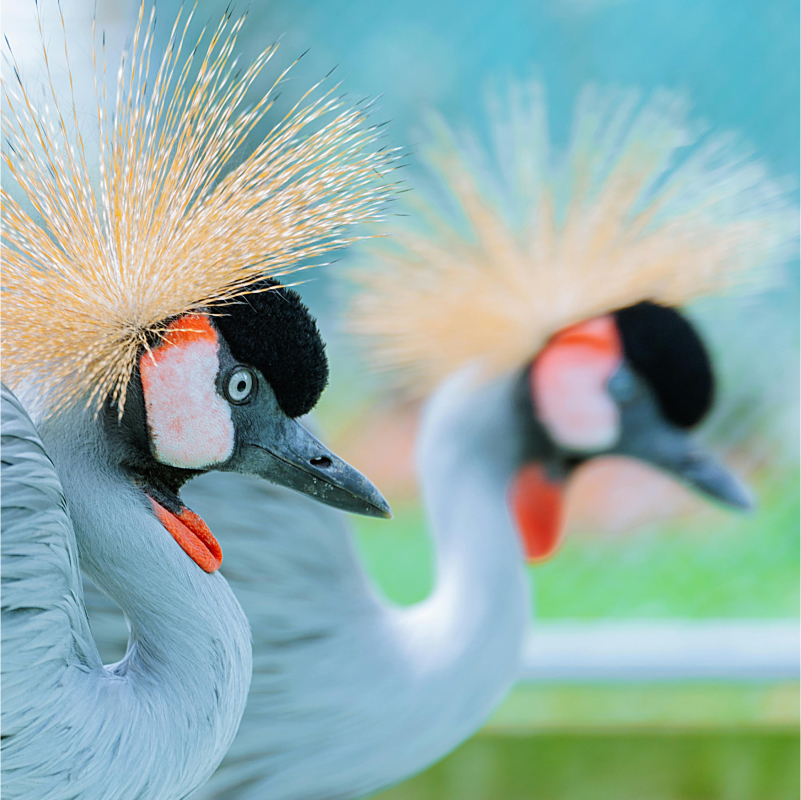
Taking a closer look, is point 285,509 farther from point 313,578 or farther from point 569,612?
point 569,612

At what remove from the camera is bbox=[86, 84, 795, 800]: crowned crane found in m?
0.81

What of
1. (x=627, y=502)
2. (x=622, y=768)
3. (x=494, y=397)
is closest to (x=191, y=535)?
(x=494, y=397)

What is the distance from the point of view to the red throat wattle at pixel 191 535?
0.47 metres

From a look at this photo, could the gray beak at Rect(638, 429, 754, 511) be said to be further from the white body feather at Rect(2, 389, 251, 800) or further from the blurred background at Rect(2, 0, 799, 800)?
the white body feather at Rect(2, 389, 251, 800)

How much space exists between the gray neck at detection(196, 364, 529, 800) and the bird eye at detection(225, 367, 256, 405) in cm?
35

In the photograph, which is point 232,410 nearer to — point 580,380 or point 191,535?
point 191,535

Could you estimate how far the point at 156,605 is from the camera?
1.49ft

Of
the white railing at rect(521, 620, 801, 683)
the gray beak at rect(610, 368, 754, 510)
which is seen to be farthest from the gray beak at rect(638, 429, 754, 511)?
the white railing at rect(521, 620, 801, 683)

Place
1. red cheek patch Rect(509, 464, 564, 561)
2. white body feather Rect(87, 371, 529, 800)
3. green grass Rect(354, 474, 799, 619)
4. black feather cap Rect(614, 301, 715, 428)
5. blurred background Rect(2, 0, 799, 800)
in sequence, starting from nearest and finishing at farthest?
white body feather Rect(87, 371, 529, 800) < black feather cap Rect(614, 301, 715, 428) < red cheek patch Rect(509, 464, 564, 561) < blurred background Rect(2, 0, 799, 800) < green grass Rect(354, 474, 799, 619)

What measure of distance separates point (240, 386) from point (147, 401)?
49 millimetres

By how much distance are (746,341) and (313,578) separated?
3.20ft

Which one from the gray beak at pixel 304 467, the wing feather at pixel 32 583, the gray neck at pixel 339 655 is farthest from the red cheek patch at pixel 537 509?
the wing feather at pixel 32 583

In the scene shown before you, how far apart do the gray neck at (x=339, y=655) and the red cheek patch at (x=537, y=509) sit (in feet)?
0.81

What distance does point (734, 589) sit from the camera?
4.94ft
